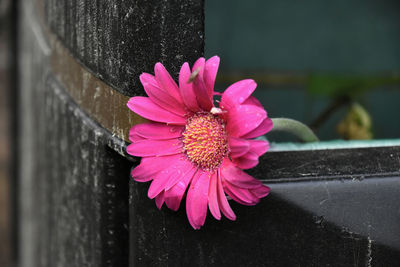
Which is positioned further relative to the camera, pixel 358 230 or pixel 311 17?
pixel 311 17

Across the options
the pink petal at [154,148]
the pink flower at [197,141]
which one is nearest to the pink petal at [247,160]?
the pink flower at [197,141]

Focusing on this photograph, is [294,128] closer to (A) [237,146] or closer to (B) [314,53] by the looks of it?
(A) [237,146]

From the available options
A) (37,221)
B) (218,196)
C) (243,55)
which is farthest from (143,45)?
(243,55)

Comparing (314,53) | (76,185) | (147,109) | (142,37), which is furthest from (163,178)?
(314,53)

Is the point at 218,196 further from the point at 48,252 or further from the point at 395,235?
the point at 48,252

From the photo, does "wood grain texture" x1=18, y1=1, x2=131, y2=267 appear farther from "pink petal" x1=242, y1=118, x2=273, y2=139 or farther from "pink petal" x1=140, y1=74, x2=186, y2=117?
"pink petal" x1=242, y1=118, x2=273, y2=139
